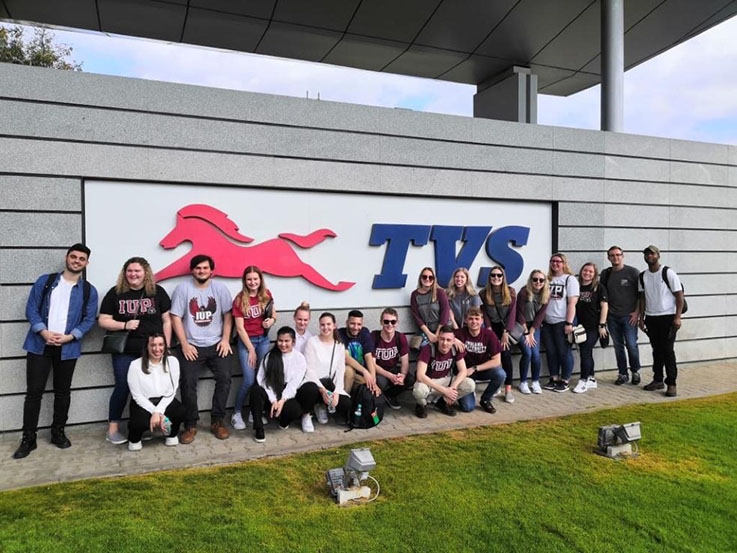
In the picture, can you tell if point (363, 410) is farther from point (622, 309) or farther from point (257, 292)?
point (622, 309)

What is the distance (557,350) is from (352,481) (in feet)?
14.0

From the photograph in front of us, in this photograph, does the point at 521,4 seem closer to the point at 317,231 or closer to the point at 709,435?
the point at 317,231

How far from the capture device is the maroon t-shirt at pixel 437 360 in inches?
233

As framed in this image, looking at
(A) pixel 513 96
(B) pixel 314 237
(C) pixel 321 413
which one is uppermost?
(A) pixel 513 96

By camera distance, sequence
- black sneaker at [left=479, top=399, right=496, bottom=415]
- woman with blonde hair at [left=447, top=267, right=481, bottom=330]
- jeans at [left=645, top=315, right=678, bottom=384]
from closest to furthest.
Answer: black sneaker at [left=479, top=399, right=496, bottom=415]
woman with blonde hair at [left=447, top=267, right=481, bottom=330]
jeans at [left=645, top=315, right=678, bottom=384]

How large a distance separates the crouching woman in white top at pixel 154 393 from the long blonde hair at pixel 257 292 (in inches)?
34.6

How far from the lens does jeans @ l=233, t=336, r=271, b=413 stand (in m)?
5.57

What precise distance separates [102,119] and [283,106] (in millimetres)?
1884

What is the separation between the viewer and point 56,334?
4891 millimetres

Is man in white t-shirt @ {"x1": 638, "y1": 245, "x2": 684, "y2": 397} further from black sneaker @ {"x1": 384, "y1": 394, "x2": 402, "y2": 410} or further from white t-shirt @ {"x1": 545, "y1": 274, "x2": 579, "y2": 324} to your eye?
black sneaker @ {"x1": 384, "y1": 394, "x2": 402, "y2": 410}

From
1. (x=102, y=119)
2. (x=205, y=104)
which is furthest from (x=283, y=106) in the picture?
(x=102, y=119)

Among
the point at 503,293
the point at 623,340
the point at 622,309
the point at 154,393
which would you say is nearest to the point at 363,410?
the point at 154,393

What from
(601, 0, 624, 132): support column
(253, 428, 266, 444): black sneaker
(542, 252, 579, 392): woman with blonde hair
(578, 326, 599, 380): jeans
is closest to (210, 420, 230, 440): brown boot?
(253, 428, 266, 444): black sneaker

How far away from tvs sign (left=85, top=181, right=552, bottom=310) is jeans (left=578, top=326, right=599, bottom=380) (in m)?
1.17
